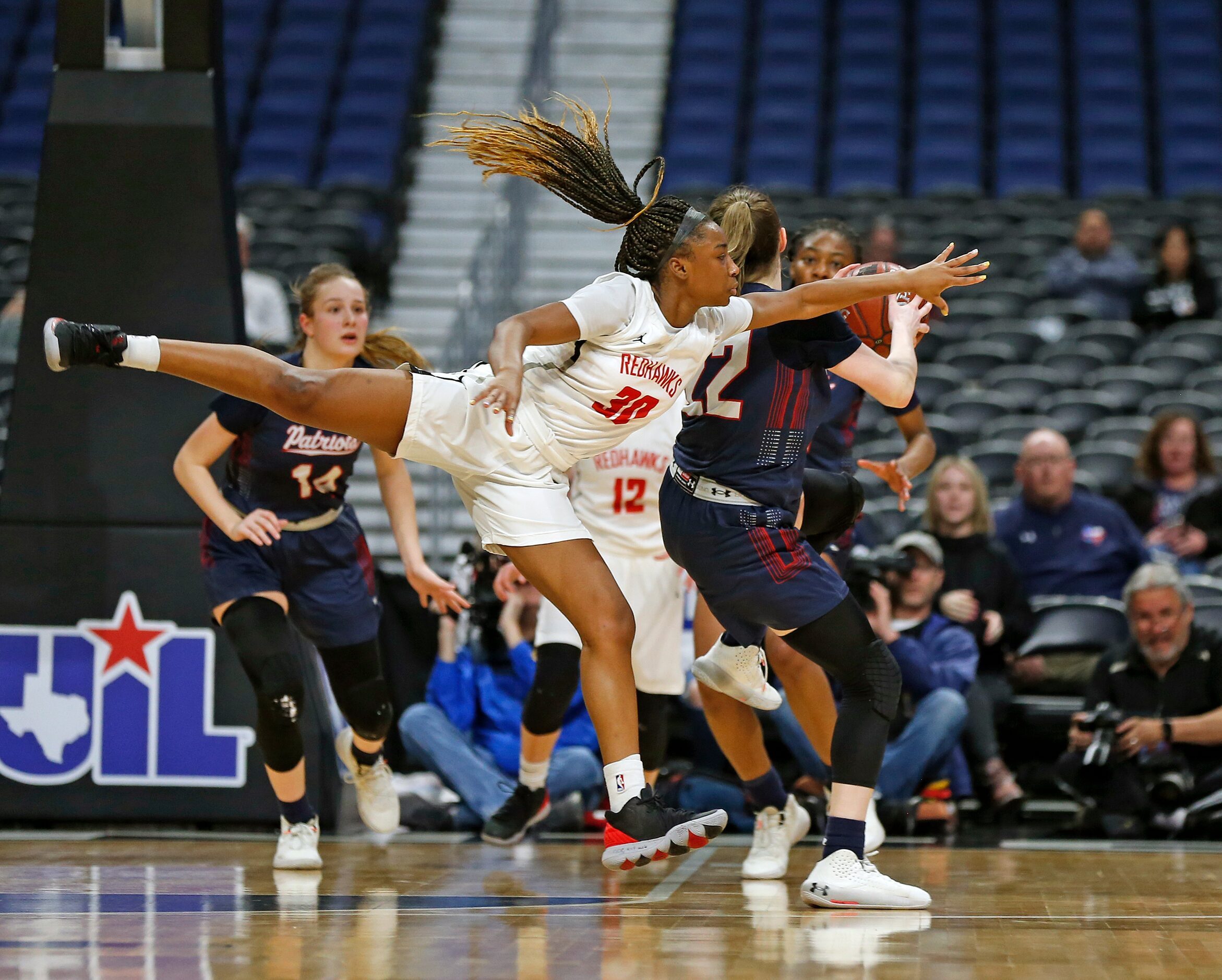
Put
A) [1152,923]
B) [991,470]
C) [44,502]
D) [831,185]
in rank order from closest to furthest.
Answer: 1. [1152,923]
2. [44,502]
3. [991,470]
4. [831,185]

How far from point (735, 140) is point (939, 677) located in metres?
9.67

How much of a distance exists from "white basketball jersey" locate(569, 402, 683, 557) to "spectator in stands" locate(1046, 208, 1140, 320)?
6.68 m

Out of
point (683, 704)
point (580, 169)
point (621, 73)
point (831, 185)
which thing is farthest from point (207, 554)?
point (621, 73)

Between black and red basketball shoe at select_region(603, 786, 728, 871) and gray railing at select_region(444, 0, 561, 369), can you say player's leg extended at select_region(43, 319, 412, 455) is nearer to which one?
black and red basketball shoe at select_region(603, 786, 728, 871)

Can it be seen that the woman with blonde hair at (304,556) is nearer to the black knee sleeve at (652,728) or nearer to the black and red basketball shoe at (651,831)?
the black knee sleeve at (652,728)

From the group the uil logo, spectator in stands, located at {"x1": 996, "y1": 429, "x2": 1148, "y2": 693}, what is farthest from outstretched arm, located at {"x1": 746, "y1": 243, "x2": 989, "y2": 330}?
spectator in stands, located at {"x1": 996, "y1": 429, "x2": 1148, "y2": 693}

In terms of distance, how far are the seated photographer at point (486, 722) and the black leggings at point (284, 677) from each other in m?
0.96

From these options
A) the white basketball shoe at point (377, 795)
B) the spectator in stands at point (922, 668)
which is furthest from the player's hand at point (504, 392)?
the spectator in stands at point (922, 668)

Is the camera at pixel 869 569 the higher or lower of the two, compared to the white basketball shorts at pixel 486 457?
lower

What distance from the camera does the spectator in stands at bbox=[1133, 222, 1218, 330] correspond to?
1076cm

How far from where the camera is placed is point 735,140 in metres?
15.2

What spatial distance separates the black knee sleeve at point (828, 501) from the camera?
4.95 m

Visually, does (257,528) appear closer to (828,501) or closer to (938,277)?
(828,501)

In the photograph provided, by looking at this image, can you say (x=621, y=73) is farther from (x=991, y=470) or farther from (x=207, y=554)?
(x=207, y=554)
